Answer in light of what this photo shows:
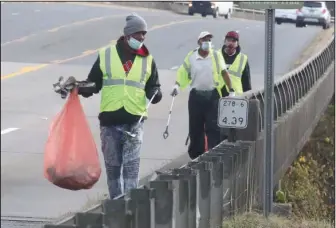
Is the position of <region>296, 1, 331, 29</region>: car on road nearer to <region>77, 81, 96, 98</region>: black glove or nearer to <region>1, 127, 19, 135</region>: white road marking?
<region>1, 127, 19, 135</region>: white road marking

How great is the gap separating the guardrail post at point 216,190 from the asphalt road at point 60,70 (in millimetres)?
2767

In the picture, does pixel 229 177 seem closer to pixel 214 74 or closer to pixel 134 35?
pixel 134 35

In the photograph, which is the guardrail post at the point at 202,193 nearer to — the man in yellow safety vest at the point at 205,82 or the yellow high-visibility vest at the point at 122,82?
the yellow high-visibility vest at the point at 122,82

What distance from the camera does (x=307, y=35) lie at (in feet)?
158

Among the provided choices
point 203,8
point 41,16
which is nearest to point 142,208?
point 41,16

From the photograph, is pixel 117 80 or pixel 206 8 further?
pixel 206 8

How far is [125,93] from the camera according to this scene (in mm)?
8242

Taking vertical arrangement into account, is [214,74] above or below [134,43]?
below

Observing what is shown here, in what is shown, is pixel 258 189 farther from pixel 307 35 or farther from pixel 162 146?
pixel 307 35

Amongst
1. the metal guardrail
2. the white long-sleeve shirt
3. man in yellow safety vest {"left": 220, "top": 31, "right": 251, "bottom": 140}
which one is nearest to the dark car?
the metal guardrail

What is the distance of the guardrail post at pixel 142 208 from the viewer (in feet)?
17.2

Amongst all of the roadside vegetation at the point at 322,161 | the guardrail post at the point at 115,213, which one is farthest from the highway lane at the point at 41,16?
the guardrail post at the point at 115,213

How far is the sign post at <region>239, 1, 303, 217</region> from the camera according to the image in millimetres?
8688

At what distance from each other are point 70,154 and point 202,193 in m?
1.09
